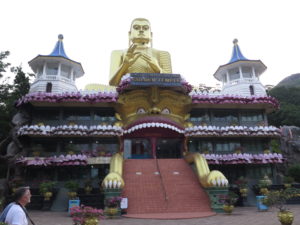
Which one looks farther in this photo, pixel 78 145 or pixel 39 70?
pixel 39 70

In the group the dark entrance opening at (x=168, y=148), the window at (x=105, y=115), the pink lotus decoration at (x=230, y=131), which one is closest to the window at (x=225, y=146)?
the pink lotus decoration at (x=230, y=131)

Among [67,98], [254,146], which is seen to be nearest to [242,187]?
[254,146]

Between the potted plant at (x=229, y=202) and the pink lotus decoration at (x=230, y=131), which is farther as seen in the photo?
the pink lotus decoration at (x=230, y=131)

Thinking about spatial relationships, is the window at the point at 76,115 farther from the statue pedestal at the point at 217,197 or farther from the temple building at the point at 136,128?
the statue pedestal at the point at 217,197

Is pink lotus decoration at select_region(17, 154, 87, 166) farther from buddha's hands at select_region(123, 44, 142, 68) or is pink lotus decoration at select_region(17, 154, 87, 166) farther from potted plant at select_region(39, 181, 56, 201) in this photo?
buddha's hands at select_region(123, 44, 142, 68)

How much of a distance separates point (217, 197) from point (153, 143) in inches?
356

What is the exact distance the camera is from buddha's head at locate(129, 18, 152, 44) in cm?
2898

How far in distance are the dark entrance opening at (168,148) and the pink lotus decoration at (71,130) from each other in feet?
19.4

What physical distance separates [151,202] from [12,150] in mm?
13965

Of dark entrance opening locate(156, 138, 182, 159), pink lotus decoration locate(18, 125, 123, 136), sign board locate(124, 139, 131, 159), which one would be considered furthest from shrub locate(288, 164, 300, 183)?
pink lotus decoration locate(18, 125, 123, 136)

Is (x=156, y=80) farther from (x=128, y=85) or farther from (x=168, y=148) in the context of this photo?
(x=168, y=148)

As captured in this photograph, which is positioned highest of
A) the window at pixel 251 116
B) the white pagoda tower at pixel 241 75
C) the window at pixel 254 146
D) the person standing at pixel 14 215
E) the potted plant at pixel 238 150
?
the white pagoda tower at pixel 241 75

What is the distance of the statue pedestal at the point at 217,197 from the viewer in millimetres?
14156

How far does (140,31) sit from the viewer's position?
29156mm
